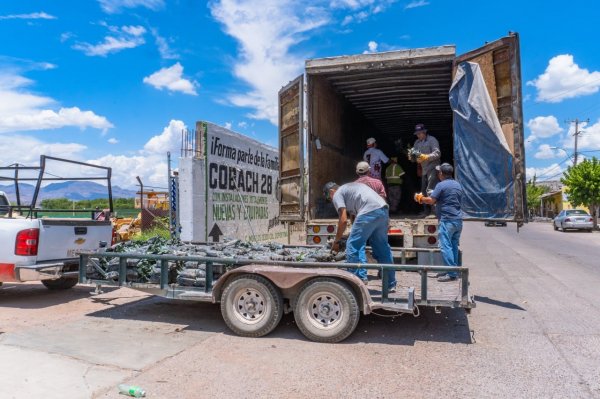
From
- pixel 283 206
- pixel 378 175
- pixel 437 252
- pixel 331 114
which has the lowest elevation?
pixel 437 252

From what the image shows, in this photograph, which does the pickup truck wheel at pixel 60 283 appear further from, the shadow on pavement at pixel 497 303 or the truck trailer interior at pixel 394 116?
the shadow on pavement at pixel 497 303

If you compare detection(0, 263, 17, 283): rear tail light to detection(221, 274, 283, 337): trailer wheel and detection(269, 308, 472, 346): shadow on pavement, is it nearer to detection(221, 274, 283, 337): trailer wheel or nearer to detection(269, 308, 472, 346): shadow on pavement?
detection(221, 274, 283, 337): trailer wheel

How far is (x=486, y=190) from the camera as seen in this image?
6.87 metres

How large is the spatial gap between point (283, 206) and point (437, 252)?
3.03m

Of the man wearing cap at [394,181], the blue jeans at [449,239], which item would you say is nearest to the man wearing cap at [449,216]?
the blue jeans at [449,239]

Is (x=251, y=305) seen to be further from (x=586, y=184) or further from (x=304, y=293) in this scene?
(x=586, y=184)

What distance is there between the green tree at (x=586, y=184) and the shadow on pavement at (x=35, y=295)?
31824 millimetres

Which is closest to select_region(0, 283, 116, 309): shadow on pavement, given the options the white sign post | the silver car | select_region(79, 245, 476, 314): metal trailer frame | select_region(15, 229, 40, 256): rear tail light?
select_region(15, 229, 40, 256): rear tail light

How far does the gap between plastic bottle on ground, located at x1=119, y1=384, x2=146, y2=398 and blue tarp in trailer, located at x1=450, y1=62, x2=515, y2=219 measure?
5084 mm

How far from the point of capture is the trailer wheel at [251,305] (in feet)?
16.8

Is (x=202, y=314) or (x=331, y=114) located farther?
(x=331, y=114)

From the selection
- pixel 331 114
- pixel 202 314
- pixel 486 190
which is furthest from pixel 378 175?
pixel 202 314

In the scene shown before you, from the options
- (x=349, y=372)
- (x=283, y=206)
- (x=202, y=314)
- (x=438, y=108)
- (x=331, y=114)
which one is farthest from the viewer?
(x=438, y=108)

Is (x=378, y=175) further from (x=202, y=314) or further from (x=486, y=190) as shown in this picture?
(x=202, y=314)
